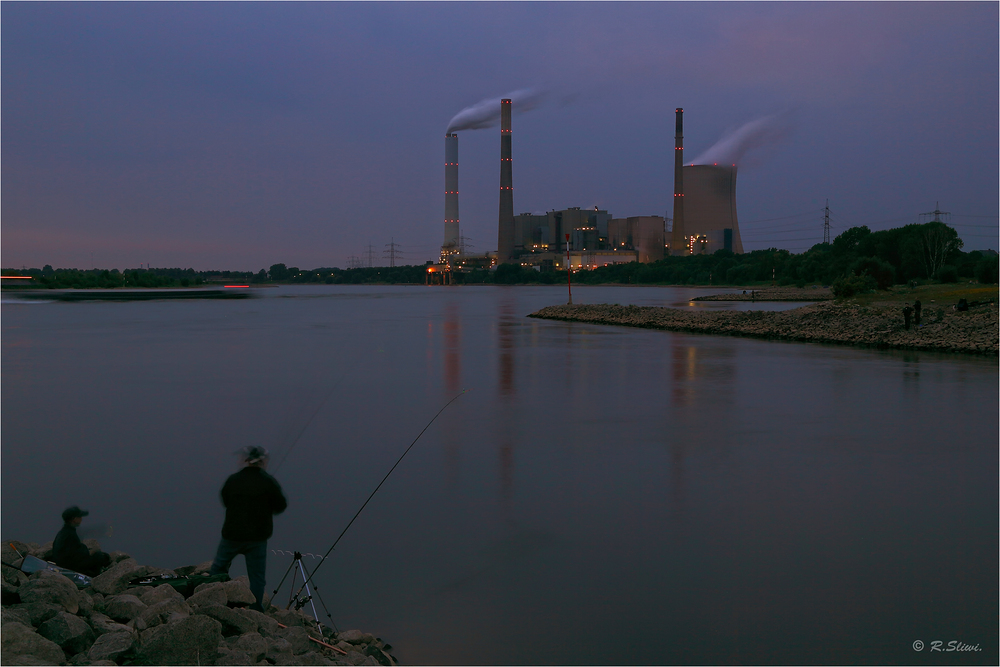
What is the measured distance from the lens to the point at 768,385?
18203 mm

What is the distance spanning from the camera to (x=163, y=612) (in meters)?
5.10

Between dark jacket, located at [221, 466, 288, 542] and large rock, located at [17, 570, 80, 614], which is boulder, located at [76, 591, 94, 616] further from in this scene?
dark jacket, located at [221, 466, 288, 542]

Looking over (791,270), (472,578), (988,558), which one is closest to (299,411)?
(472,578)

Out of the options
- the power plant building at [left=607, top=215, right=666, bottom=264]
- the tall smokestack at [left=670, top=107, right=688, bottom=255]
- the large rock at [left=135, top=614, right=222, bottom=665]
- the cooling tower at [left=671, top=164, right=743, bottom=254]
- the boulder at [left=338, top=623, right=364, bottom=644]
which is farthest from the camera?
the power plant building at [left=607, top=215, right=666, bottom=264]

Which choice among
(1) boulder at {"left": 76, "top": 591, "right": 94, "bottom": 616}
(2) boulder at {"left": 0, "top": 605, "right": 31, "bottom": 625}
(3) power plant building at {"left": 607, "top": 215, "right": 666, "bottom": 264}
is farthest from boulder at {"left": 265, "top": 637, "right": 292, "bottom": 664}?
(3) power plant building at {"left": 607, "top": 215, "right": 666, "bottom": 264}

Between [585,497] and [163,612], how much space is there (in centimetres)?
512

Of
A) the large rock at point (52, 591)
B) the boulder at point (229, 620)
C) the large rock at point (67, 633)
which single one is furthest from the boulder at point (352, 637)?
the large rock at point (52, 591)

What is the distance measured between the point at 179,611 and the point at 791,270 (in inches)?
4905

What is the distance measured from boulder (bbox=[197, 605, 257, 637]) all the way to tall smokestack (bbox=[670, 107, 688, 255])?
164 metres

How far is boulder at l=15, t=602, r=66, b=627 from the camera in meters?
4.81

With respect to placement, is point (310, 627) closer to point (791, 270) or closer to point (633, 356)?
point (633, 356)

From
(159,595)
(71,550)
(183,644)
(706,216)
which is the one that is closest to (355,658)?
(183,644)

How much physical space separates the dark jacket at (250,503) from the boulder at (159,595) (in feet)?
1.70

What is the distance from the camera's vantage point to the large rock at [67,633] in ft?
15.2
